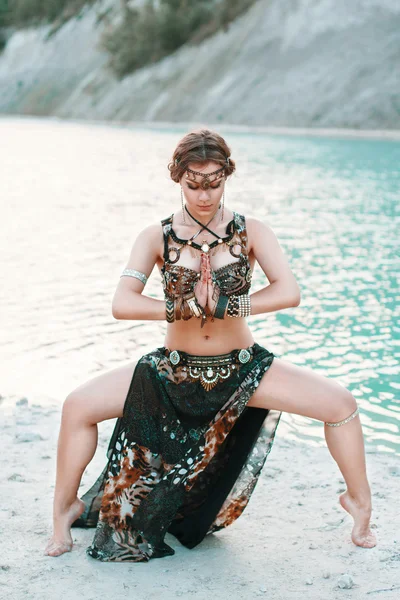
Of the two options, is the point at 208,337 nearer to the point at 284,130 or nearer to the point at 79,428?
the point at 79,428

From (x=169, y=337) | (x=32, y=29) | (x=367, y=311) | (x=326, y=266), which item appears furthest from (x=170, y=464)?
(x=32, y=29)

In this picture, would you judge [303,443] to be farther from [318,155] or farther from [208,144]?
[318,155]

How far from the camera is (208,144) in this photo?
4.08m

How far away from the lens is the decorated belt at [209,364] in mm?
4047

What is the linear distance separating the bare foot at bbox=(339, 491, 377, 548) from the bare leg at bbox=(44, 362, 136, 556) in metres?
1.18

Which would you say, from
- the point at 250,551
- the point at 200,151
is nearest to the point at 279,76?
the point at 200,151

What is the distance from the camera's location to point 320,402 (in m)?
4.00

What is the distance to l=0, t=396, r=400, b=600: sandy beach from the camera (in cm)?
376

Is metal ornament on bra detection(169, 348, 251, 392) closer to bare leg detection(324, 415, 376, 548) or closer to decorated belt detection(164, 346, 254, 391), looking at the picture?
decorated belt detection(164, 346, 254, 391)

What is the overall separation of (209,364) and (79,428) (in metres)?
0.66

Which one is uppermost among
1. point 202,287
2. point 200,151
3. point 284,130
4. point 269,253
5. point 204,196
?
point 284,130

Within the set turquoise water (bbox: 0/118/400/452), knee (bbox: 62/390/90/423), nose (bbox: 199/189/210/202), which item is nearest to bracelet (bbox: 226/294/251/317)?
nose (bbox: 199/189/210/202)

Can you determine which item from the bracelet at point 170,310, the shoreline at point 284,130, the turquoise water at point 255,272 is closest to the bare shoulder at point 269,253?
the bracelet at point 170,310

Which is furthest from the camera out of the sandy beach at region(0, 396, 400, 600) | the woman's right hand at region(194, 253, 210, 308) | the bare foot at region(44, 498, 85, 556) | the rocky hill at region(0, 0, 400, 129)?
the rocky hill at region(0, 0, 400, 129)
